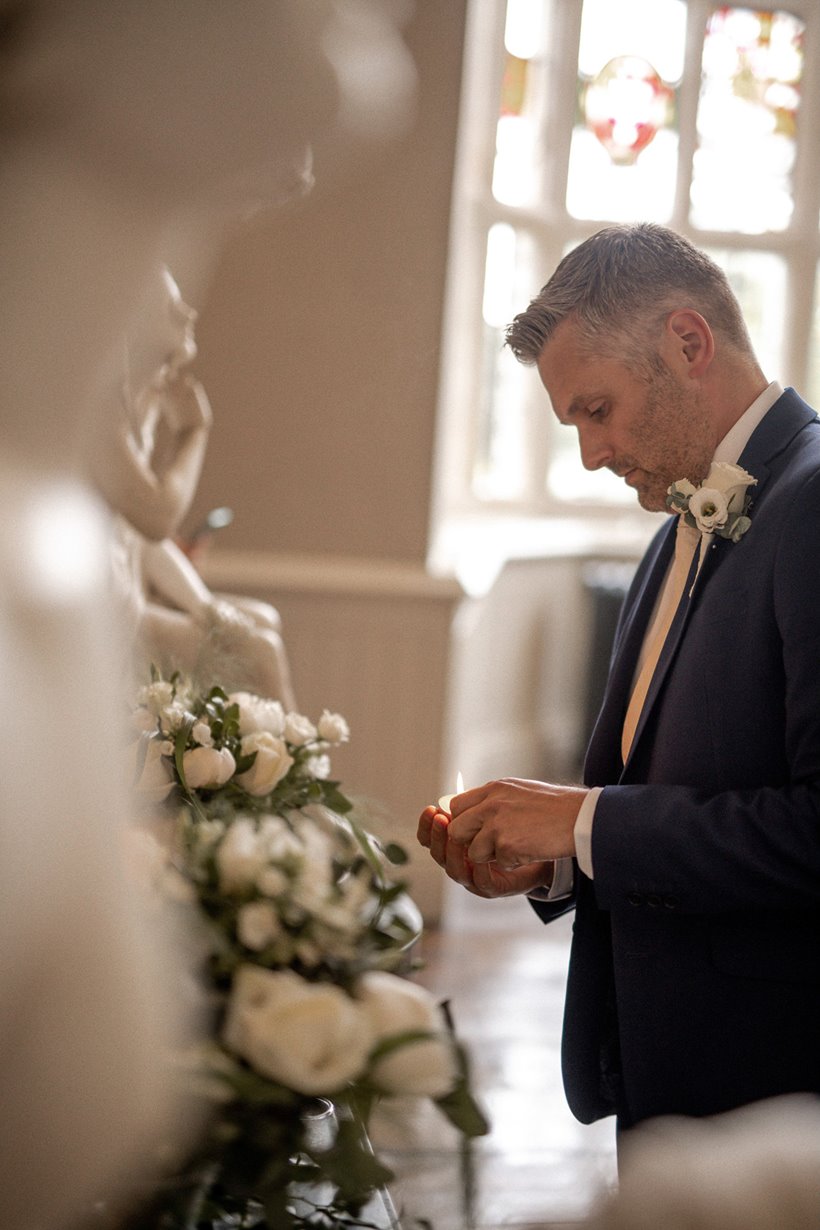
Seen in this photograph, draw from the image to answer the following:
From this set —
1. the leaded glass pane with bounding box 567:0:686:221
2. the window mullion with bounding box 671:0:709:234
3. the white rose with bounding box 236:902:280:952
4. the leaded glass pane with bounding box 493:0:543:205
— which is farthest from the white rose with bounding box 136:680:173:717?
the window mullion with bounding box 671:0:709:234

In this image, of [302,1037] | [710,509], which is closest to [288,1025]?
[302,1037]

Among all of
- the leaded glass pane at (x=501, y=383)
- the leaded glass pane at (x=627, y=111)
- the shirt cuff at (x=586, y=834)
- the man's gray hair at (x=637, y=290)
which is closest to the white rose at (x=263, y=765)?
the shirt cuff at (x=586, y=834)

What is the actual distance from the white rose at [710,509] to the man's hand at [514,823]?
0.37 metres

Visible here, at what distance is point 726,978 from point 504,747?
14.6 feet

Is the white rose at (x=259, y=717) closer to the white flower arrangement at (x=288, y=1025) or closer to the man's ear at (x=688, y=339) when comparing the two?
the white flower arrangement at (x=288, y=1025)

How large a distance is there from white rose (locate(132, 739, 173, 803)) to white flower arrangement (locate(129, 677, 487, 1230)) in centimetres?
12

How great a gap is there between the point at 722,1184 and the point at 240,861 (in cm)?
35

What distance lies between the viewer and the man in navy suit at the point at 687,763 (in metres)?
1.46

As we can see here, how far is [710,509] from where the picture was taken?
62.2 inches

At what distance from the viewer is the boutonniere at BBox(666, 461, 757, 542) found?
62.2 inches

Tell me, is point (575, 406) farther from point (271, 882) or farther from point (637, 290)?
point (271, 882)

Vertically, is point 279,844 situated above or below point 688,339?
below

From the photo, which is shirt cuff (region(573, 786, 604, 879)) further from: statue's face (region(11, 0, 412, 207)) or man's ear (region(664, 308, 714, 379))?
statue's face (region(11, 0, 412, 207))

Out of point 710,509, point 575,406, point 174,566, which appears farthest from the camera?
point 174,566
